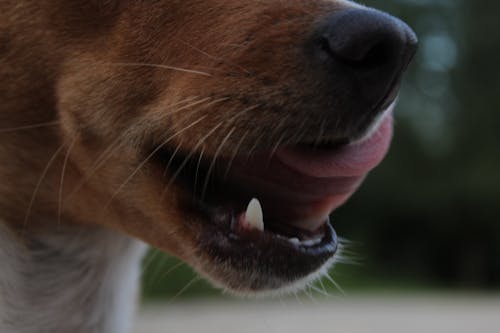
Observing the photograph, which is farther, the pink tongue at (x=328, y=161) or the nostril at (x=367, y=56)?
the pink tongue at (x=328, y=161)

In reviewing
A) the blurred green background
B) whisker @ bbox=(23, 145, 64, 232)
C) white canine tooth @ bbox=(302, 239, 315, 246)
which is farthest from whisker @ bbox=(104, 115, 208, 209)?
the blurred green background

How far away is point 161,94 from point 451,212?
25852 millimetres

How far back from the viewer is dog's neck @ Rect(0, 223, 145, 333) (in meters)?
2.65

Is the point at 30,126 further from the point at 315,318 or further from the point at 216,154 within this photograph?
the point at 315,318

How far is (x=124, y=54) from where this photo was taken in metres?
2.34

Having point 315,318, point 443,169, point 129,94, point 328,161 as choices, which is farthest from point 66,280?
point 443,169

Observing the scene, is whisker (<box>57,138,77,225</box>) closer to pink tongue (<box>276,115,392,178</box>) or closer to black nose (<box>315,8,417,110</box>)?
pink tongue (<box>276,115,392,178</box>)

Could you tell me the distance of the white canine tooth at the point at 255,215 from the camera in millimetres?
2172

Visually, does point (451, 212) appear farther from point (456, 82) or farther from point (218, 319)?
point (218, 319)

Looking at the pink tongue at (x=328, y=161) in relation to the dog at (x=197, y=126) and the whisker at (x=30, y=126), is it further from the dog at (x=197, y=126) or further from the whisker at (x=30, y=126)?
the whisker at (x=30, y=126)

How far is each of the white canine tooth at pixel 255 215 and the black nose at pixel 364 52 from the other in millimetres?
424

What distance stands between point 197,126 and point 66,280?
98cm

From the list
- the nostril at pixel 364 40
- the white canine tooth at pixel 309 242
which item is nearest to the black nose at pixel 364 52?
the nostril at pixel 364 40

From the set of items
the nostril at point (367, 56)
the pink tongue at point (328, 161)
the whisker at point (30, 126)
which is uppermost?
the nostril at point (367, 56)
